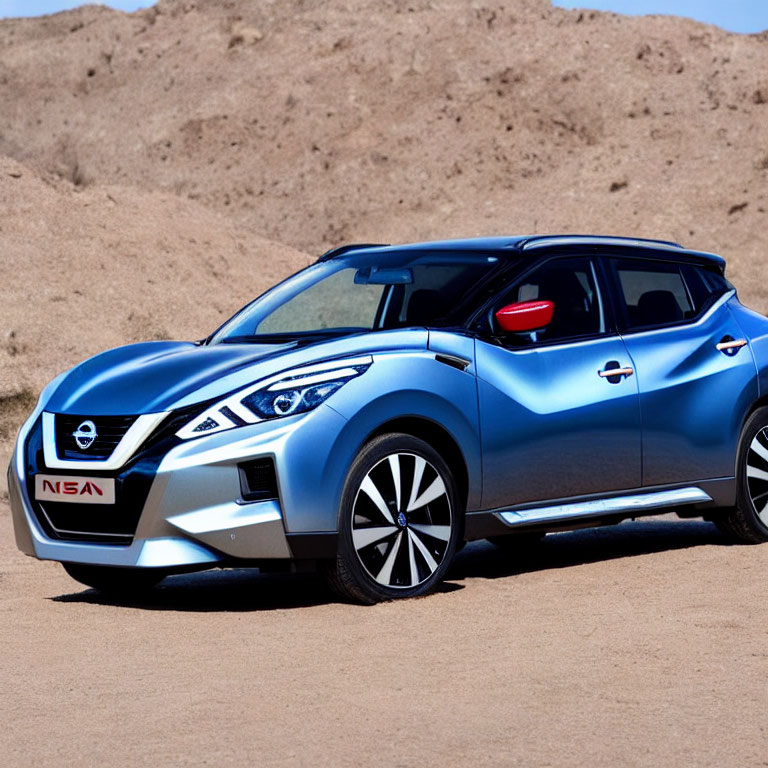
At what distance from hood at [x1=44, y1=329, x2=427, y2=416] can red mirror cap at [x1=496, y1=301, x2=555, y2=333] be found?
478 mm

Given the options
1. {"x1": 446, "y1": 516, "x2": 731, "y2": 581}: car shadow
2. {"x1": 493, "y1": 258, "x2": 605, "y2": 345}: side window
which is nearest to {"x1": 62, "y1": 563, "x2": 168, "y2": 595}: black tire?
{"x1": 446, "y1": 516, "x2": 731, "y2": 581}: car shadow

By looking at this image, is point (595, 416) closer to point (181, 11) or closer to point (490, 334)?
point (490, 334)

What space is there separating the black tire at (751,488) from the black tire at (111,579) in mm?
3477

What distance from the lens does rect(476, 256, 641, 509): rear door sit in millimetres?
7773

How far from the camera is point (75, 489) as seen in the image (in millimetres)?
7215

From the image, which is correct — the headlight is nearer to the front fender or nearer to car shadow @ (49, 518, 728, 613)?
the front fender

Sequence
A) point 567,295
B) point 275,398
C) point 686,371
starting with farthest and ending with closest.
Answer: point 686,371
point 567,295
point 275,398

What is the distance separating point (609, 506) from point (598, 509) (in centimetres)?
9

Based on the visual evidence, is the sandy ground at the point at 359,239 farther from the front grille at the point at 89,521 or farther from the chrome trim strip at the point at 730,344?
the chrome trim strip at the point at 730,344

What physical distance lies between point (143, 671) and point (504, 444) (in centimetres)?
251

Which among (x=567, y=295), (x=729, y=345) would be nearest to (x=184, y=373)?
(x=567, y=295)

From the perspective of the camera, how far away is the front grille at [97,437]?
7102 mm

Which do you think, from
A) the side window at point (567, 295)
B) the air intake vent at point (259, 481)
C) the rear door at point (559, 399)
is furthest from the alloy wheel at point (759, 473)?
the air intake vent at point (259, 481)

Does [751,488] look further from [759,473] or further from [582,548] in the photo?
[582,548]
